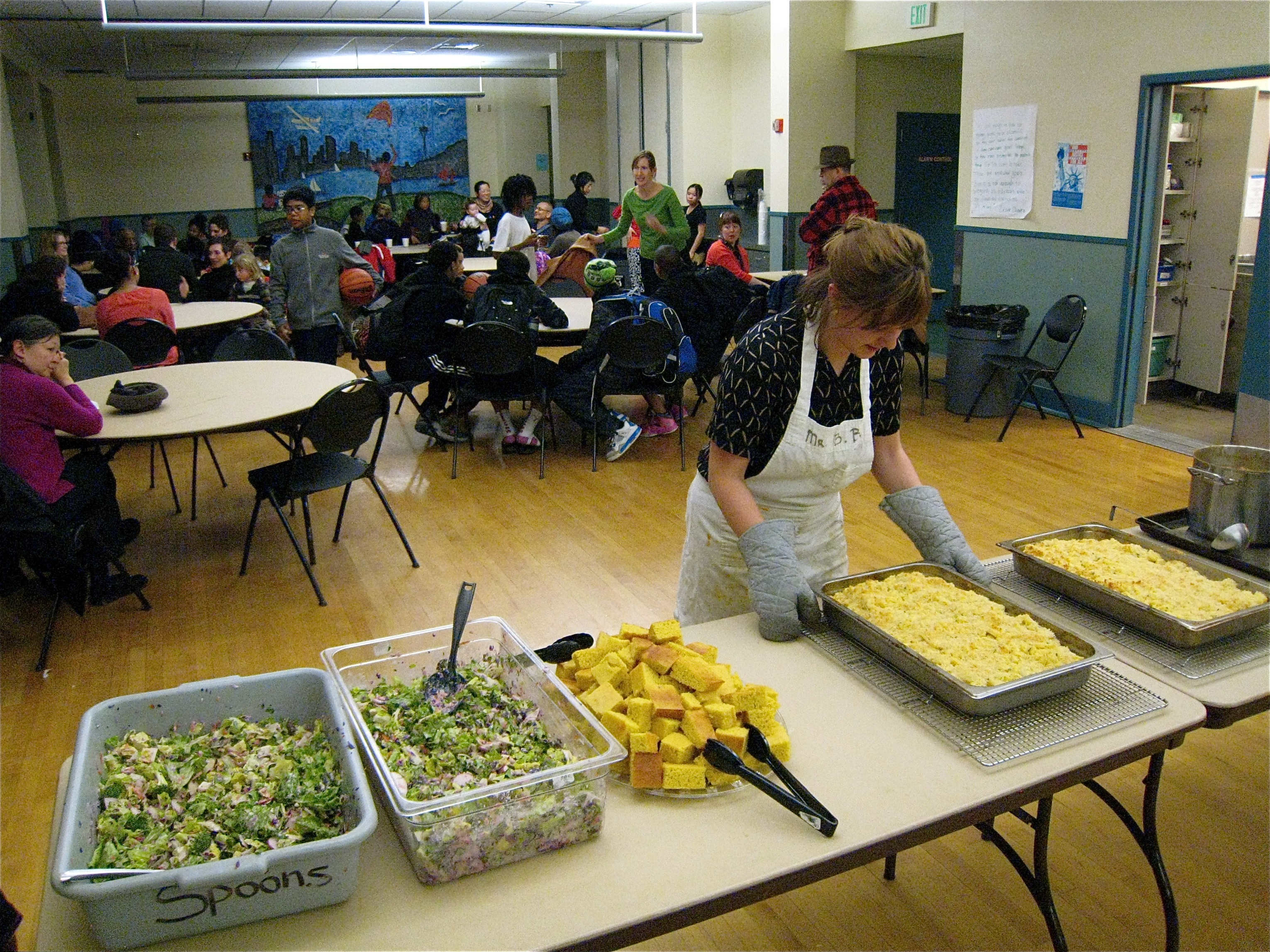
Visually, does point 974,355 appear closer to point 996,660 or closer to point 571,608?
point 571,608

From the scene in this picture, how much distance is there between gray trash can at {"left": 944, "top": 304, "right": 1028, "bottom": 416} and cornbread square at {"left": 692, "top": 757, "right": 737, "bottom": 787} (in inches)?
222

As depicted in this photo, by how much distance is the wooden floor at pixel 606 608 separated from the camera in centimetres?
A: 234

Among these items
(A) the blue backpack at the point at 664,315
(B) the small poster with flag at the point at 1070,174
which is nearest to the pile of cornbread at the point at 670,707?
(A) the blue backpack at the point at 664,315

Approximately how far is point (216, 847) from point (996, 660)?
1.19 metres

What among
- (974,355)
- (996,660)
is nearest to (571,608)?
(996,660)

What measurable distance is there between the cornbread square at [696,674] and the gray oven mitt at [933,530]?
76cm

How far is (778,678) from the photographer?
68.3 inches

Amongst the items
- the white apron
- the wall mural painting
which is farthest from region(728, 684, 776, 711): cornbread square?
the wall mural painting

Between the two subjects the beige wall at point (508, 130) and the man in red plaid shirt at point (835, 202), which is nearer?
the man in red plaid shirt at point (835, 202)

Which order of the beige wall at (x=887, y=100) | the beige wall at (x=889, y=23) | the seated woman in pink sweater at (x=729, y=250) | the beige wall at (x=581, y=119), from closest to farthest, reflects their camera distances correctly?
the beige wall at (x=889, y=23) → the seated woman in pink sweater at (x=729, y=250) → the beige wall at (x=887, y=100) → the beige wall at (x=581, y=119)

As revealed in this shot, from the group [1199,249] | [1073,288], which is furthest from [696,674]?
[1199,249]

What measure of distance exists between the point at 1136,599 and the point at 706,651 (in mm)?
822

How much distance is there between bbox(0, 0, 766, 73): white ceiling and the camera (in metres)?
9.55

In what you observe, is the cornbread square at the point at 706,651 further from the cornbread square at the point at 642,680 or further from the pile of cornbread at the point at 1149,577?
the pile of cornbread at the point at 1149,577
